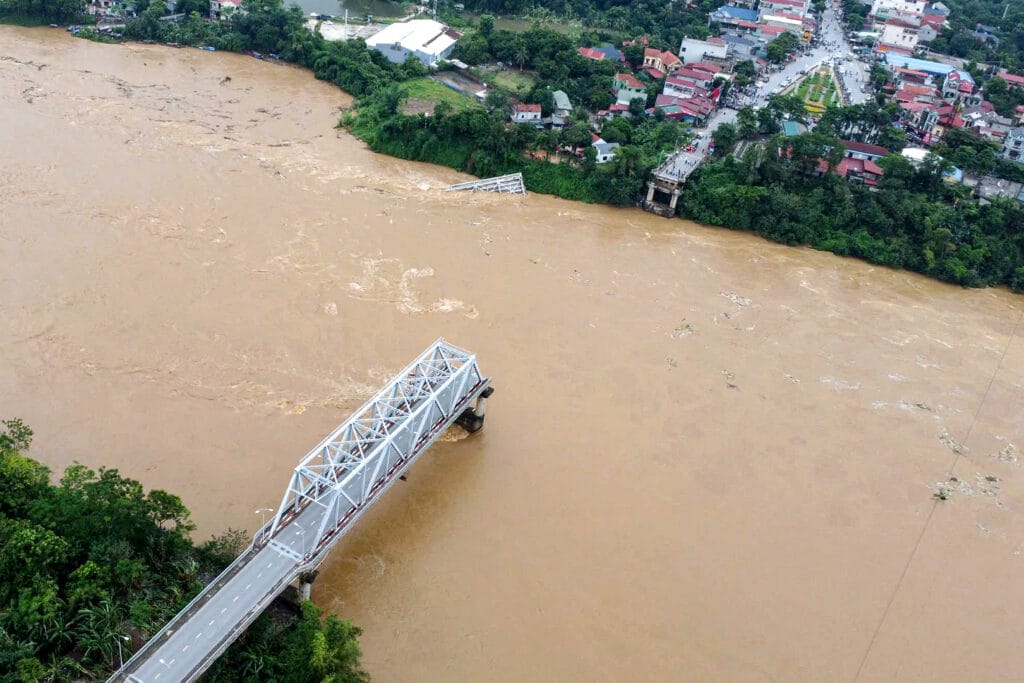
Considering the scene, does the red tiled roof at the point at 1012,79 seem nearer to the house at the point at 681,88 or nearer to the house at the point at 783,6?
the house at the point at 783,6

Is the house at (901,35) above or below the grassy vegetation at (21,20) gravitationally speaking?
above

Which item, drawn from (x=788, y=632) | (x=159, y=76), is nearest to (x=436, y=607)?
(x=788, y=632)

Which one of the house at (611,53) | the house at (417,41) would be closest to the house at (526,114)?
the house at (417,41)

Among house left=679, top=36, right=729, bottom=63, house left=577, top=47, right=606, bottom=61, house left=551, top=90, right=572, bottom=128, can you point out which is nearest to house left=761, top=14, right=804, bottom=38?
house left=679, top=36, right=729, bottom=63

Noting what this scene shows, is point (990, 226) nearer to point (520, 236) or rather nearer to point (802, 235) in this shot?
point (802, 235)

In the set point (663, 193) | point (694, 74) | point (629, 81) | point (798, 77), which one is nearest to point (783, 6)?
point (798, 77)

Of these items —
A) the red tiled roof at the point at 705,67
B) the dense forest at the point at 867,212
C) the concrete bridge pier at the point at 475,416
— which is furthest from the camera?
the red tiled roof at the point at 705,67
